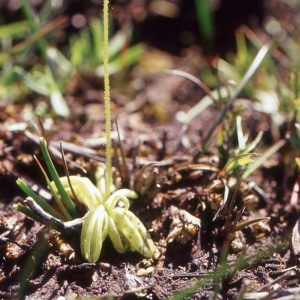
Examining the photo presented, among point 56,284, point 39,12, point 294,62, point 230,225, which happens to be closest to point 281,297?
point 230,225

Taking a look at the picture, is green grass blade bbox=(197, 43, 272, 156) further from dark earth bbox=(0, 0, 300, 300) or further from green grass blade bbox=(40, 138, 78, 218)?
green grass blade bbox=(40, 138, 78, 218)

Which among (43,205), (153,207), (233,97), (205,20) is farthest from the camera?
(205,20)

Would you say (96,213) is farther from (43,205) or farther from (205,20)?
(205,20)

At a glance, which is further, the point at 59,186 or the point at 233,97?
the point at 233,97

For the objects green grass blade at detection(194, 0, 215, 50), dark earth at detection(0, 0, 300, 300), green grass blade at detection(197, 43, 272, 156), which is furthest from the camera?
green grass blade at detection(194, 0, 215, 50)

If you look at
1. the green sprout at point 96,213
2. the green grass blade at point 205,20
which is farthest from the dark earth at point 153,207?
the green grass blade at point 205,20

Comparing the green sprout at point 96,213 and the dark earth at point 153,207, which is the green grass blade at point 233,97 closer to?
the dark earth at point 153,207

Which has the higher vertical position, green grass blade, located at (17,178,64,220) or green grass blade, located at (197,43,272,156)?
green grass blade, located at (197,43,272,156)

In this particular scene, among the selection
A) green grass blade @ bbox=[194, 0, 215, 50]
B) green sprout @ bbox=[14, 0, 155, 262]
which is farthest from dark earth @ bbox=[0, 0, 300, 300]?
green grass blade @ bbox=[194, 0, 215, 50]

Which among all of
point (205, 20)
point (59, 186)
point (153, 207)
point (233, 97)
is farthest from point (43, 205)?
point (205, 20)
